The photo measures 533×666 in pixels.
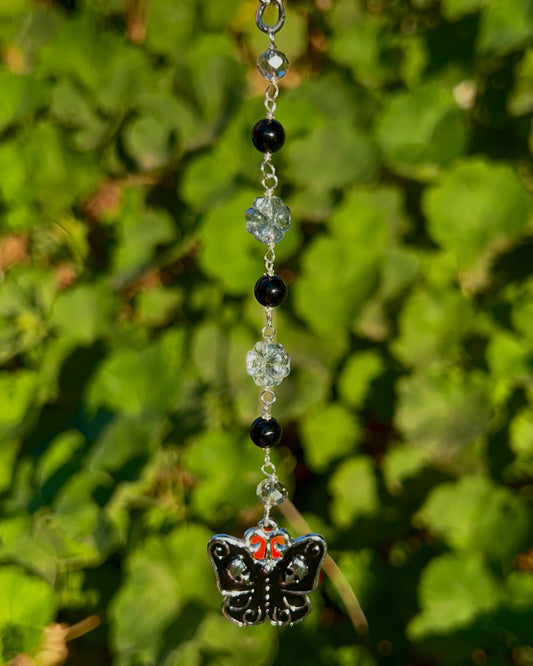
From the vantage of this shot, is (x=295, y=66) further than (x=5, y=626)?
Yes

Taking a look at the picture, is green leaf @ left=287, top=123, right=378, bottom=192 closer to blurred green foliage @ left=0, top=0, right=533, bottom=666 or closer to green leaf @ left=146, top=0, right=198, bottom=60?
blurred green foliage @ left=0, top=0, right=533, bottom=666

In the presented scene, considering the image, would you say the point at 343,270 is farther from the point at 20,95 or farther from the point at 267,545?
the point at 20,95

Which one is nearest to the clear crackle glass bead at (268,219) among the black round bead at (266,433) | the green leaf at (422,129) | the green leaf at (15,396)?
the black round bead at (266,433)

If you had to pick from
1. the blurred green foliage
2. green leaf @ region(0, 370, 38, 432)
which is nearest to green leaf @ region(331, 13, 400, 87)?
the blurred green foliage

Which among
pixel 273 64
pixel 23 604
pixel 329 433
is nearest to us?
pixel 273 64

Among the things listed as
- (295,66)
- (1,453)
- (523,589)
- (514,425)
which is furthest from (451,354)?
(1,453)

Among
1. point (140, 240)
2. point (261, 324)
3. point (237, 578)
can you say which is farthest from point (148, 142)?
point (237, 578)

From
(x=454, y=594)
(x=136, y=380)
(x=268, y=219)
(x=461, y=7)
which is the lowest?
(x=454, y=594)

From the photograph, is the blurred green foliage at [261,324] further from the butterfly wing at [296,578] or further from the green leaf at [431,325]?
the butterfly wing at [296,578]

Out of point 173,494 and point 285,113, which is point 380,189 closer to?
point 285,113
